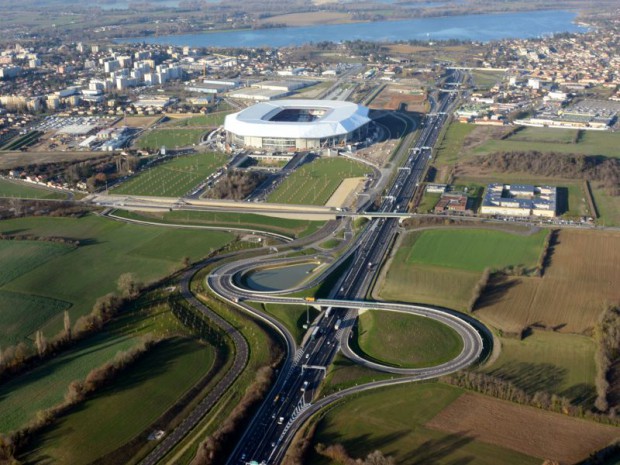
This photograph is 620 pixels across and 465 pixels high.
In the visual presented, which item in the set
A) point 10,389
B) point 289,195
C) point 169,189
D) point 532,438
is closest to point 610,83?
point 289,195

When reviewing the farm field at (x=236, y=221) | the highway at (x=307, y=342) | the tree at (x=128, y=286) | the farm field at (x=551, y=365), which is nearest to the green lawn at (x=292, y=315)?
the highway at (x=307, y=342)

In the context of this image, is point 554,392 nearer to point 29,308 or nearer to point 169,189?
point 29,308

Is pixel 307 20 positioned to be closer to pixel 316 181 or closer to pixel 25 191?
pixel 316 181

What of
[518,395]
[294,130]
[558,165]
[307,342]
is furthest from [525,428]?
[294,130]

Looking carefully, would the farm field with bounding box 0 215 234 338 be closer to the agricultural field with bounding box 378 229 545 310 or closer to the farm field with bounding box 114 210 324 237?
the farm field with bounding box 114 210 324 237

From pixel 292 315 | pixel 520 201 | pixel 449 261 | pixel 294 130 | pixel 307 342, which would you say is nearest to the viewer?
pixel 307 342
